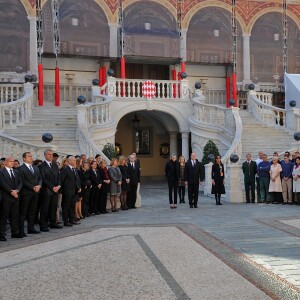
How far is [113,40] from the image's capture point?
25047 millimetres

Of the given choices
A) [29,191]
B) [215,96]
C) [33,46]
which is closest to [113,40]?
[33,46]

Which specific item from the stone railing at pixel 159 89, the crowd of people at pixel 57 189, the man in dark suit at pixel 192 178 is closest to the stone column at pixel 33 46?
the stone railing at pixel 159 89

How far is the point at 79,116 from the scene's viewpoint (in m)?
17.4

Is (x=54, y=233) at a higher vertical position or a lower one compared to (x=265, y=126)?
lower

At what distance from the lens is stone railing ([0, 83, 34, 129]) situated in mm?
17250

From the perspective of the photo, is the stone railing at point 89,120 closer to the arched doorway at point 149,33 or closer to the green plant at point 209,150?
the green plant at point 209,150

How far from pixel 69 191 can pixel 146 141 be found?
17.0 metres

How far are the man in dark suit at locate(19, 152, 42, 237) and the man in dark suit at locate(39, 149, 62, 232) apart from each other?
27 centimetres

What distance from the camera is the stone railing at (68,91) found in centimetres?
2345

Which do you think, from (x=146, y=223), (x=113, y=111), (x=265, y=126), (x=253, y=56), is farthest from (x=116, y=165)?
(x=253, y=56)

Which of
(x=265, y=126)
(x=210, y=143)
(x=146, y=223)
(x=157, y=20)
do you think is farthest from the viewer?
(x=157, y=20)

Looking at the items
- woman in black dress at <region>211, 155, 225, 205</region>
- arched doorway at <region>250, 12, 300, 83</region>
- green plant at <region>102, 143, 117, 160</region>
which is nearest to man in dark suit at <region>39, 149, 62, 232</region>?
woman in black dress at <region>211, 155, 225, 205</region>

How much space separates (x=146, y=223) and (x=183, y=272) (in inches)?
169

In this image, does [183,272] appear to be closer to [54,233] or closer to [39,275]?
[39,275]
